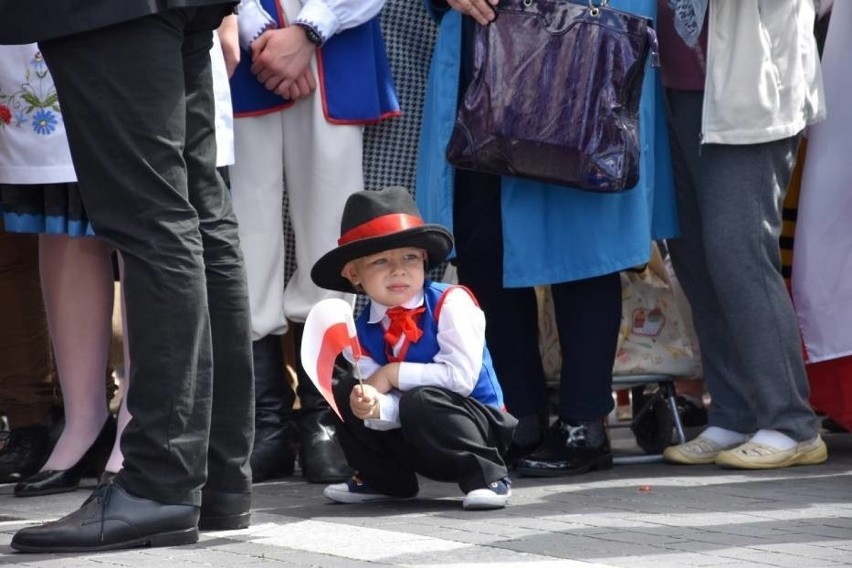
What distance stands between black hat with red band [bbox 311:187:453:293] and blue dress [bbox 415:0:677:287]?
53 cm

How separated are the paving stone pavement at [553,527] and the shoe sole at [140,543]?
0.02 meters

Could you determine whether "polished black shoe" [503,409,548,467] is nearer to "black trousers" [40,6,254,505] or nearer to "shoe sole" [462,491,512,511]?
"shoe sole" [462,491,512,511]

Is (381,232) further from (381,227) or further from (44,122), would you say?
(44,122)

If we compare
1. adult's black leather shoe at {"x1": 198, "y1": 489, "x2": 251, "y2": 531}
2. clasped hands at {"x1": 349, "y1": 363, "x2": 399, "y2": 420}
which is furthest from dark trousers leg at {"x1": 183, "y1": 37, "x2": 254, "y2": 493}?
clasped hands at {"x1": 349, "y1": 363, "x2": 399, "y2": 420}

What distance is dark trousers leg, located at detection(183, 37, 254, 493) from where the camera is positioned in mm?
3684

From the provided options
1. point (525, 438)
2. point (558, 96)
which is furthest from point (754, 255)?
point (525, 438)

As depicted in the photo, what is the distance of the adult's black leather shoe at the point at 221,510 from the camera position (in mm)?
3752

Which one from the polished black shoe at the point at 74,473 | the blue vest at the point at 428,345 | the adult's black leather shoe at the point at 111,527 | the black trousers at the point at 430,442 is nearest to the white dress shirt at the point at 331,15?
the blue vest at the point at 428,345

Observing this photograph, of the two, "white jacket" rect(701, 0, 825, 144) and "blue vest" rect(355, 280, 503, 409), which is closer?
"blue vest" rect(355, 280, 503, 409)

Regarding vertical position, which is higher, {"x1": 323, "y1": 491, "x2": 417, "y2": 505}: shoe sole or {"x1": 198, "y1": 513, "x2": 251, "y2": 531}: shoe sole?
{"x1": 198, "y1": 513, "x2": 251, "y2": 531}: shoe sole

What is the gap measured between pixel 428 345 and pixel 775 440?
1200 mm

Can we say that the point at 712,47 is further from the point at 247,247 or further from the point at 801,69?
the point at 247,247

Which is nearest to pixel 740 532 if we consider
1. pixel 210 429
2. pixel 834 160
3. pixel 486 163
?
pixel 210 429

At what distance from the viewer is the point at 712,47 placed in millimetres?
4848
